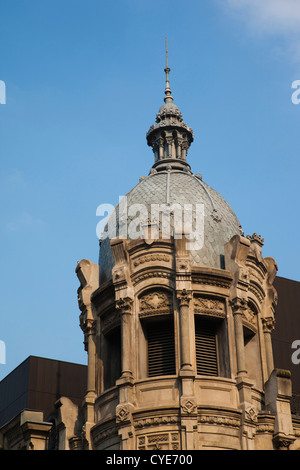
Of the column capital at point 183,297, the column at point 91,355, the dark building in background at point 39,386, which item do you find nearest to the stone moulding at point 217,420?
the column capital at point 183,297

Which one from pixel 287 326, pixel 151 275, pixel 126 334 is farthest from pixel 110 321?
pixel 287 326

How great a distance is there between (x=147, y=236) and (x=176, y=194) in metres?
4.38

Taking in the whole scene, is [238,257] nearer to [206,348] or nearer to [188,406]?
[206,348]

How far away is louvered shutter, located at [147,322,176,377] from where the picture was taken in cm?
4441

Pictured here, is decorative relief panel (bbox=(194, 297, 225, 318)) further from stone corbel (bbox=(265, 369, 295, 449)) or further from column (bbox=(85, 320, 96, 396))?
column (bbox=(85, 320, 96, 396))

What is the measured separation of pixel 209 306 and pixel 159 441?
276 inches

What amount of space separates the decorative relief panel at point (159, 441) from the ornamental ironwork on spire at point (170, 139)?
16264 mm

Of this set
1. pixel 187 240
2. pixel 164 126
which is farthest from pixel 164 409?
pixel 164 126

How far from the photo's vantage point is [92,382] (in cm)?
4572

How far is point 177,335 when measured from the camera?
43688 mm

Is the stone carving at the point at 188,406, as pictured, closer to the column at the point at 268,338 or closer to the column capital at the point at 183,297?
the column capital at the point at 183,297

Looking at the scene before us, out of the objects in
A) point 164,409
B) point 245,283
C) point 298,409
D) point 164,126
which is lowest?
point 164,409

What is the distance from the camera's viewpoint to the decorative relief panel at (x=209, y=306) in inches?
1764
